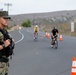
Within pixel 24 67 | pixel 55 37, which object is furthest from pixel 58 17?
pixel 24 67

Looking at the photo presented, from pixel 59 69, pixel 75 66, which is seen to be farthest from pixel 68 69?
pixel 75 66

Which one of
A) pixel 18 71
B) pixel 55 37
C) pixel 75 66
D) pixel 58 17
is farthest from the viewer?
pixel 58 17

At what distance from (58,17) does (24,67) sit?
16445cm

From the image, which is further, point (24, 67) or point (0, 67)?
point (24, 67)

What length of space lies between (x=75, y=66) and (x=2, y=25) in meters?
3.35

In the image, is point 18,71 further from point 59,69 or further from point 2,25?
point 2,25

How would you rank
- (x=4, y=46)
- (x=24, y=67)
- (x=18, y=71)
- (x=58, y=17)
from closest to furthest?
(x=4, y=46) < (x=18, y=71) < (x=24, y=67) < (x=58, y=17)

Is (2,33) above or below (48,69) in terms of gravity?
above

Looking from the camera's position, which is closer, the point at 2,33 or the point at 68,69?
the point at 2,33

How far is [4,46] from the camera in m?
6.59

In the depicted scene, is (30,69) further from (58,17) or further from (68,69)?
(58,17)

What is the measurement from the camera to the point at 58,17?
590 ft

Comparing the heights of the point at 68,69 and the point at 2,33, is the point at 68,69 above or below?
A: below

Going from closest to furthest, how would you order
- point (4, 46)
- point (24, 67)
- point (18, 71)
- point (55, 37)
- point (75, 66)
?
point (4, 46), point (75, 66), point (18, 71), point (24, 67), point (55, 37)
